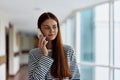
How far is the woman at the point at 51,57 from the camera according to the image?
137 centimetres

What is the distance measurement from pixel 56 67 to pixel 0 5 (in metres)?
4.09

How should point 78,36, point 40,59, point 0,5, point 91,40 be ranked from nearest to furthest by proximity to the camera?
point 40,59 < point 0,5 < point 78,36 < point 91,40

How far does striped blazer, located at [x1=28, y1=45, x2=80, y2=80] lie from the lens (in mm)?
1351

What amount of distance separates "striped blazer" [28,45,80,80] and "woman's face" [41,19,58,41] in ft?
0.40

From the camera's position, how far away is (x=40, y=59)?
1.38 meters
